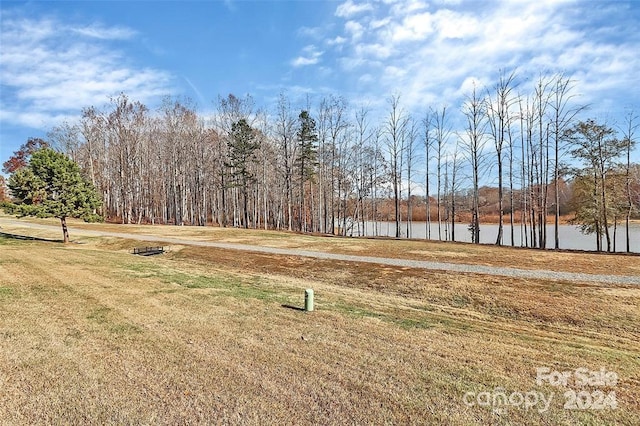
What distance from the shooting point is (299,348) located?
5.71 metres

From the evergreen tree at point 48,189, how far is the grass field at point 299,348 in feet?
30.3

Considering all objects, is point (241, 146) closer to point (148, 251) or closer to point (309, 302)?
point (148, 251)

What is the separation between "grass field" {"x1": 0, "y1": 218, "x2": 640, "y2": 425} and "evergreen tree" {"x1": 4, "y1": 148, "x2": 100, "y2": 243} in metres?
9.22

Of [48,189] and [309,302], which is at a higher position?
[48,189]

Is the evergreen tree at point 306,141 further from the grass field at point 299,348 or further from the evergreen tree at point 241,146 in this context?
the grass field at point 299,348

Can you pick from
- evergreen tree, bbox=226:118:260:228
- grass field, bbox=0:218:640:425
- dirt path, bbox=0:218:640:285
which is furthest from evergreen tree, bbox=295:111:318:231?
grass field, bbox=0:218:640:425

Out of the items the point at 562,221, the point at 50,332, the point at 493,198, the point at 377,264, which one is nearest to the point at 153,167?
the point at 377,264

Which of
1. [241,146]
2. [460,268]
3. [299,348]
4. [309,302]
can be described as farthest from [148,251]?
[241,146]

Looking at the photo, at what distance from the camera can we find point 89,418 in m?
3.65

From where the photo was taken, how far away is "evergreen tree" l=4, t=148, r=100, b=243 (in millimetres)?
19062

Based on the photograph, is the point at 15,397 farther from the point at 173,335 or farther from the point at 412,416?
the point at 412,416

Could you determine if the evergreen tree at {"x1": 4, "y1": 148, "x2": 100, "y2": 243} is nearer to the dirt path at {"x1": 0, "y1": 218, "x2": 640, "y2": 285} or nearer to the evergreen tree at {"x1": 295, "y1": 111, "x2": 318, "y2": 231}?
the dirt path at {"x1": 0, "y1": 218, "x2": 640, "y2": 285}

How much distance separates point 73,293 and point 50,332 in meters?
3.02

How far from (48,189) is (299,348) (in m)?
21.8
